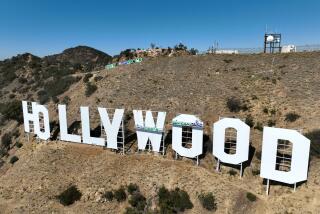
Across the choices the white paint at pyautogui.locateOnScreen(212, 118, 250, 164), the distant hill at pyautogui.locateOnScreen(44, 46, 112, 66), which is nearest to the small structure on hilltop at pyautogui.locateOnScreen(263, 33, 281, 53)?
the white paint at pyautogui.locateOnScreen(212, 118, 250, 164)

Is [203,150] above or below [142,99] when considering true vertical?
below

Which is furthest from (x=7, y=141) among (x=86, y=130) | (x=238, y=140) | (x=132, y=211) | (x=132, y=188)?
(x=238, y=140)

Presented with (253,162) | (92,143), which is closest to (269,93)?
(253,162)

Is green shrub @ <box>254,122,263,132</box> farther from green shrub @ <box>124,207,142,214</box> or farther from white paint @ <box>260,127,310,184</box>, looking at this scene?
green shrub @ <box>124,207,142,214</box>

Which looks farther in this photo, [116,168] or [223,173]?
[116,168]

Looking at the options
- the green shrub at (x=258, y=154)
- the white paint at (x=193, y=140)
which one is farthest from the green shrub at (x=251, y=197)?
the white paint at (x=193, y=140)

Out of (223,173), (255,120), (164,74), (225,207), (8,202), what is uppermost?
(164,74)

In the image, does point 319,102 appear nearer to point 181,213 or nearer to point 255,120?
point 255,120

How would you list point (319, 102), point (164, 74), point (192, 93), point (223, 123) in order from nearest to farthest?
1. point (223, 123)
2. point (319, 102)
3. point (192, 93)
4. point (164, 74)
